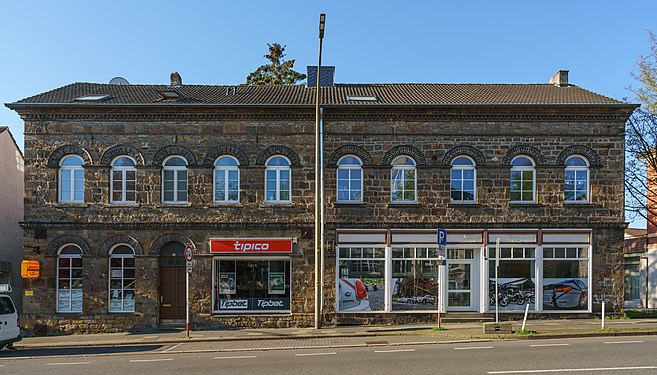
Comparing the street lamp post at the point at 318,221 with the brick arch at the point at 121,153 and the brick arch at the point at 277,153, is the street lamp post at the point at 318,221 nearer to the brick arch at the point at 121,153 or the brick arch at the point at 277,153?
the brick arch at the point at 277,153

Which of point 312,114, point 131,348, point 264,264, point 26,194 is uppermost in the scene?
point 312,114

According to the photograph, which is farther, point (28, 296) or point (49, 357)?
point (28, 296)

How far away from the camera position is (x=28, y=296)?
21.2 meters

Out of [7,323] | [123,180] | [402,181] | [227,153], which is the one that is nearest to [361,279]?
[402,181]

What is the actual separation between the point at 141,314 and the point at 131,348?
12.7ft

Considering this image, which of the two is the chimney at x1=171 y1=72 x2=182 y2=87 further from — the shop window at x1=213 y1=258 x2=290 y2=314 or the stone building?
the shop window at x1=213 y1=258 x2=290 y2=314

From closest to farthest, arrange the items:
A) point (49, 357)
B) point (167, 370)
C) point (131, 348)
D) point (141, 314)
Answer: point (167, 370) → point (49, 357) → point (131, 348) → point (141, 314)

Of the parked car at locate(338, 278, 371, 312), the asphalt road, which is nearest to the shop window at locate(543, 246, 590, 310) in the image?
the asphalt road

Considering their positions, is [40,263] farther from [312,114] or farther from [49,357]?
[312,114]

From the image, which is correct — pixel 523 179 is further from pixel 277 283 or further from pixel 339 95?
pixel 277 283

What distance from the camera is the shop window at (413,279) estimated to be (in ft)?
70.3

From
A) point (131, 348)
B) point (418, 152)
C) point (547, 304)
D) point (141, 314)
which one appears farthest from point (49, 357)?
point (547, 304)

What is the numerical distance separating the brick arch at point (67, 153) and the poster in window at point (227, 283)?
6.23 meters

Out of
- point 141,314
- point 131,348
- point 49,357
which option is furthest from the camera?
point 141,314
